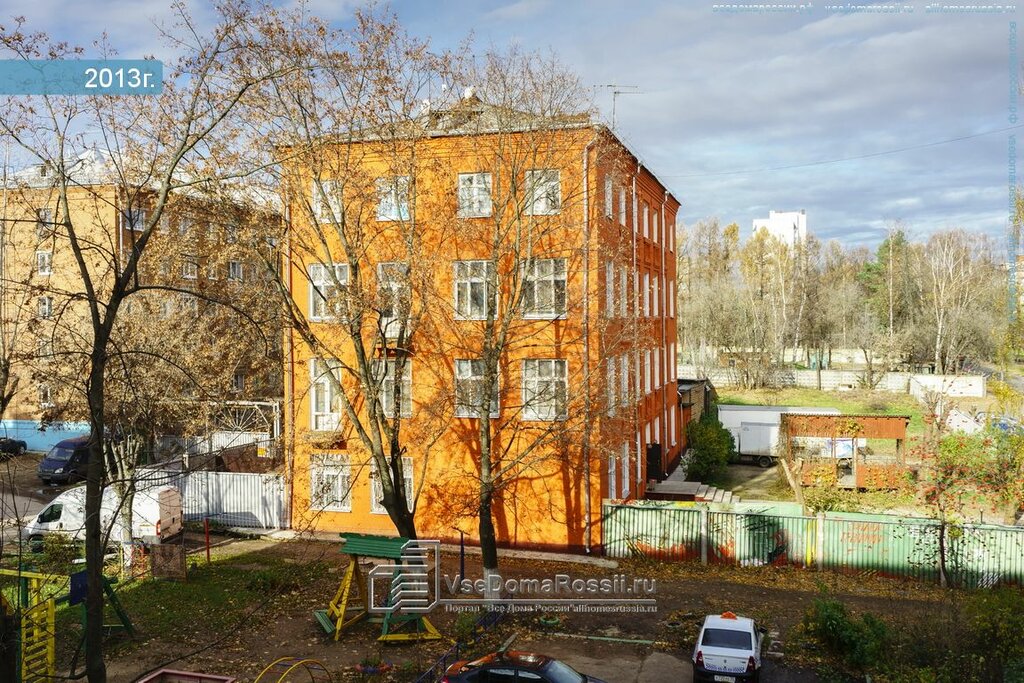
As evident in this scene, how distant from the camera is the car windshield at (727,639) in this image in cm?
1427

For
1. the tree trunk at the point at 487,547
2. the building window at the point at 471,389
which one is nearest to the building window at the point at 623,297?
the building window at the point at 471,389

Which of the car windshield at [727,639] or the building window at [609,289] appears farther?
the building window at [609,289]

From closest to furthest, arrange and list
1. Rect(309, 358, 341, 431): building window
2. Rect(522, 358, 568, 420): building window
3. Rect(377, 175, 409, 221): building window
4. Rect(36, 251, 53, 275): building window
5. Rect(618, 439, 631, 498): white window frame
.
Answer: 1. Rect(36, 251, 53, 275): building window
2. Rect(377, 175, 409, 221): building window
3. Rect(522, 358, 568, 420): building window
4. Rect(309, 358, 341, 431): building window
5. Rect(618, 439, 631, 498): white window frame

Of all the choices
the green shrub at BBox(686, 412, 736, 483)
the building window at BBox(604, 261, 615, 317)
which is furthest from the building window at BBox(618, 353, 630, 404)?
the green shrub at BBox(686, 412, 736, 483)

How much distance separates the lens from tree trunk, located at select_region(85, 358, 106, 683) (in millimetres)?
9531

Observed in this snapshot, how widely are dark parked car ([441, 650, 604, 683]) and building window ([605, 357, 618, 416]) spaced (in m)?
8.62

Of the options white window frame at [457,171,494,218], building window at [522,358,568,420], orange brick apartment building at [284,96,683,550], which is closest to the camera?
orange brick apartment building at [284,96,683,550]

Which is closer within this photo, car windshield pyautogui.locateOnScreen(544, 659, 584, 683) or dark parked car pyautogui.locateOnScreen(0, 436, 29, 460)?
car windshield pyautogui.locateOnScreen(544, 659, 584, 683)

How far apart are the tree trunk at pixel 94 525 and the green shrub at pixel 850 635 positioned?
13.2 m

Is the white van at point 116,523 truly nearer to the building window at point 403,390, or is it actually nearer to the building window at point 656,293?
the building window at point 403,390

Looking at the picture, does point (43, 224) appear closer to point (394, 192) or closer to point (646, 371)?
point (394, 192)

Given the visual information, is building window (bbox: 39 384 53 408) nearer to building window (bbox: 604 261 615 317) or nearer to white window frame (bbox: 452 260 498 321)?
white window frame (bbox: 452 260 498 321)

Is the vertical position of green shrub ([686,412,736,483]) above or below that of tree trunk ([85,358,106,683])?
below

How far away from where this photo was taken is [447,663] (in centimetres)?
1539
